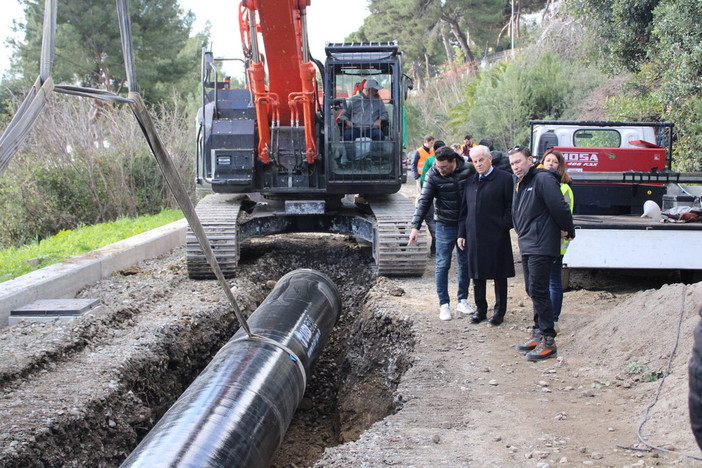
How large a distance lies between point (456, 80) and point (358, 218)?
32618 millimetres

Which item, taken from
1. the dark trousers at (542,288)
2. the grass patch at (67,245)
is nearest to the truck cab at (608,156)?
the dark trousers at (542,288)

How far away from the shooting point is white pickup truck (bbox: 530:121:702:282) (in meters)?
7.53

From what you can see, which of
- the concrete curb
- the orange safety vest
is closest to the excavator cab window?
the concrete curb

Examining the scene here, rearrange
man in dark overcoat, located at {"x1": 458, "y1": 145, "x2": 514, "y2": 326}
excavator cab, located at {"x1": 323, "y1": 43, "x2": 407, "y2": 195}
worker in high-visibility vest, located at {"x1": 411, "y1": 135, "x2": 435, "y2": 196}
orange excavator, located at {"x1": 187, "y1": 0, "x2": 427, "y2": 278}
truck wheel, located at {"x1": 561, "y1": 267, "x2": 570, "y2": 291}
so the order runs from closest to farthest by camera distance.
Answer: man in dark overcoat, located at {"x1": 458, "y1": 145, "x2": 514, "y2": 326}, truck wheel, located at {"x1": 561, "y1": 267, "x2": 570, "y2": 291}, orange excavator, located at {"x1": 187, "y1": 0, "x2": 427, "y2": 278}, excavator cab, located at {"x1": 323, "y1": 43, "x2": 407, "y2": 195}, worker in high-visibility vest, located at {"x1": 411, "y1": 135, "x2": 435, "y2": 196}

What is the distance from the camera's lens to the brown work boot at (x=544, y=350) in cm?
582

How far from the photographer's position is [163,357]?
6199 millimetres

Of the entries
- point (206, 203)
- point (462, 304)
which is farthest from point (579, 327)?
point (206, 203)

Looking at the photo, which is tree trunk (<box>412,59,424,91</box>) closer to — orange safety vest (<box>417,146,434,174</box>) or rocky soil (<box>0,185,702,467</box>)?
orange safety vest (<box>417,146,434,174</box>)

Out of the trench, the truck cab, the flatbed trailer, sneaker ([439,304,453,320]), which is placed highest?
the truck cab

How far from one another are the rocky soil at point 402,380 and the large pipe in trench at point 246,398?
1.61 ft

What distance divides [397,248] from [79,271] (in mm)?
3792

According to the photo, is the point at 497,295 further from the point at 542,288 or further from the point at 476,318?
the point at 542,288

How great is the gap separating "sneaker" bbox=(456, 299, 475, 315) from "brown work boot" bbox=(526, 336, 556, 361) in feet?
4.34

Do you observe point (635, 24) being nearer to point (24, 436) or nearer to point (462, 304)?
point (462, 304)
